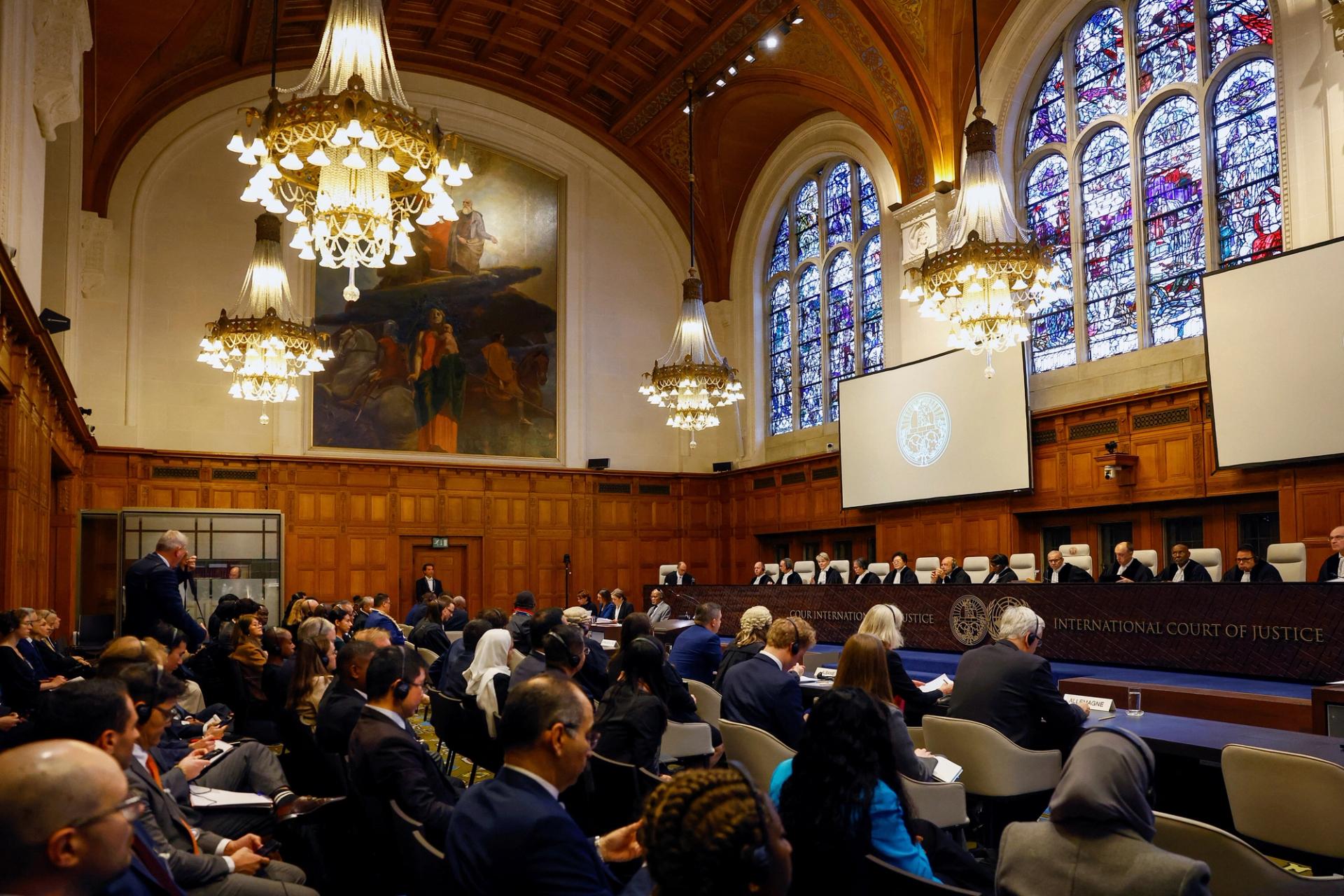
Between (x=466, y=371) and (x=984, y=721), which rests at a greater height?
(x=466, y=371)

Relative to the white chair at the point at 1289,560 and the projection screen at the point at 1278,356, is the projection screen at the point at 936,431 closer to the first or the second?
the projection screen at the point at 1278,356

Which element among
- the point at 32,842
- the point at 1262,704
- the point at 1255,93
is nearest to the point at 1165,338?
the point at 1255,93

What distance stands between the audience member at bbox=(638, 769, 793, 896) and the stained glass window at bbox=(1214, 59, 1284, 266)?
449 inches

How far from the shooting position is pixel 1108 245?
1291 cm

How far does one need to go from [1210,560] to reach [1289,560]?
76 centimetres

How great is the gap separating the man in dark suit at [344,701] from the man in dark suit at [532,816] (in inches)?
74.5

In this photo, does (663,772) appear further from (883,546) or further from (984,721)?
(883,546)

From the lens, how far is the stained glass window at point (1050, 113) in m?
13.6

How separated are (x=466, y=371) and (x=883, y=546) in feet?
26.9

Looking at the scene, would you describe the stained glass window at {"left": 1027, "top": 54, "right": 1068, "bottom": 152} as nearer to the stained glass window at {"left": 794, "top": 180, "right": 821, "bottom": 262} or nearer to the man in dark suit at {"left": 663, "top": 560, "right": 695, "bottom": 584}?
the stained glass window at {"left": 794, "top": 180, "right": 821, "bottom": 262}

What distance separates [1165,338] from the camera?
1212 cm

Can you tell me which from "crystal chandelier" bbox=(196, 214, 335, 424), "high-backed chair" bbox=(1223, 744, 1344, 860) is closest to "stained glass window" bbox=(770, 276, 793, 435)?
"crystal chandelier" bbox=(196, 214, 335, 424)

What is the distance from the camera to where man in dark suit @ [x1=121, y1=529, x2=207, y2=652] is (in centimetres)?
631

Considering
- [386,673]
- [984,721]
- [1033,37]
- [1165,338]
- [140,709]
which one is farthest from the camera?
[1033,37]
